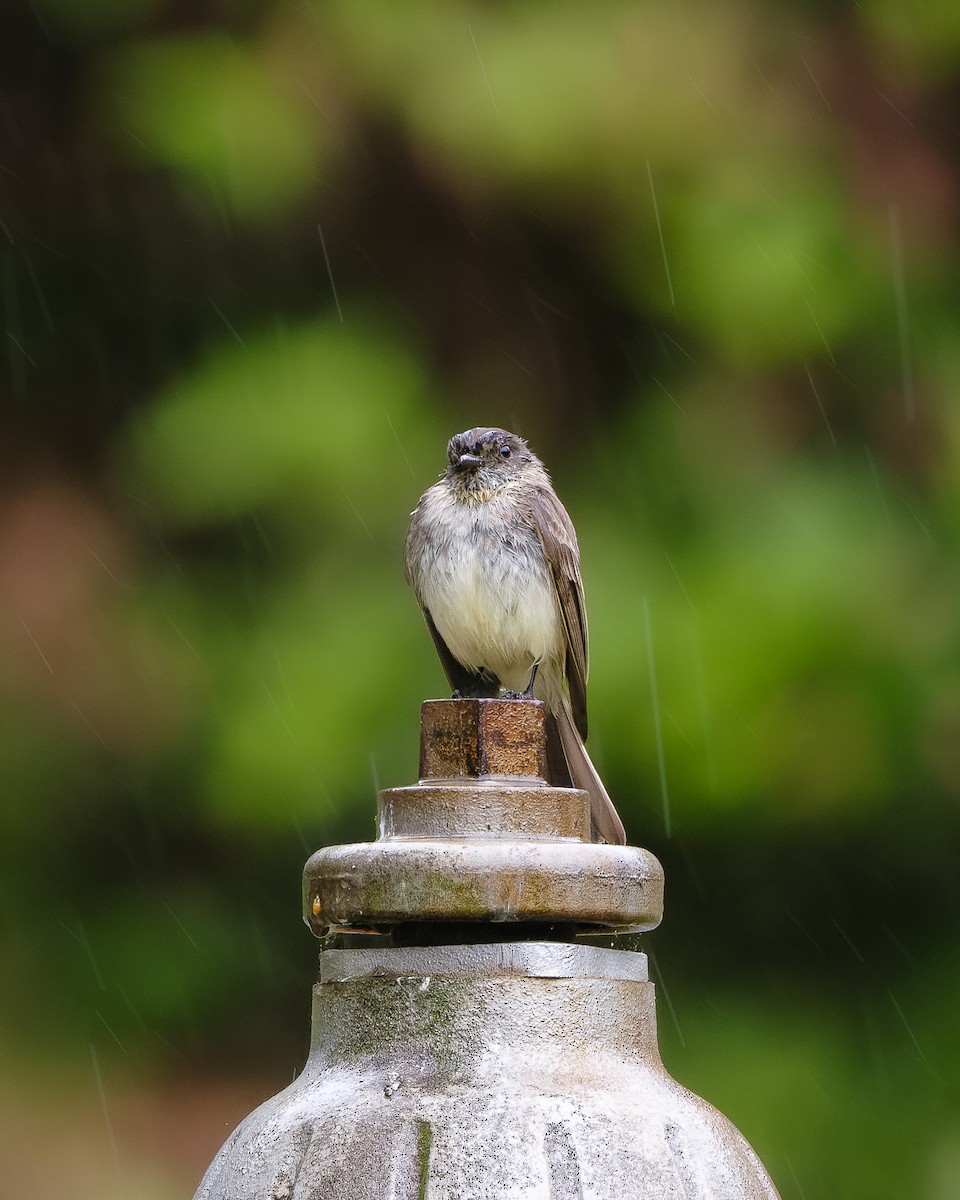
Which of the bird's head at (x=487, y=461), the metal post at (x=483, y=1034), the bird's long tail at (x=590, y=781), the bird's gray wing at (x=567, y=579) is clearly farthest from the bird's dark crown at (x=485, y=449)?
the metal post at (x=483, y=1034)

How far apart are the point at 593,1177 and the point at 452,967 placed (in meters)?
0.21

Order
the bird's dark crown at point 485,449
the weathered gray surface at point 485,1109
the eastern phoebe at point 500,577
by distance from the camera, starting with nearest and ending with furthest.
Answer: the weathered gray surface at point 485,1109
the eastern phoebe at point 500,577
the bird's dark crown at point 485,449

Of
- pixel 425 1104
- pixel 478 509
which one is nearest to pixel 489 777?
pixel 425 1104

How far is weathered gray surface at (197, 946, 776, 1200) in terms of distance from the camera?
1.08m

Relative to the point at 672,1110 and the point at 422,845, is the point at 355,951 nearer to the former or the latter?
the point at 422,845

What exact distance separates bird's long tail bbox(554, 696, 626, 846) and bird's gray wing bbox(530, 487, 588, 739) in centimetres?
7

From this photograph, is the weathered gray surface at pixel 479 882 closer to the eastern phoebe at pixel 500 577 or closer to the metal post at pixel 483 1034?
the metal post at pixel 483 1034

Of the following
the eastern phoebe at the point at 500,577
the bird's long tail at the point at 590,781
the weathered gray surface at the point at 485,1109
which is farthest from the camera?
the eastern phoebe at the point at 500,577

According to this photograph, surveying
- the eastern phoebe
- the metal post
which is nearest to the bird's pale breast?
the eastern phoebe

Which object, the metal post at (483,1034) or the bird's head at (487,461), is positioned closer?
the metal post at (483,1034)

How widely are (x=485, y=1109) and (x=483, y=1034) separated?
7 centimetres

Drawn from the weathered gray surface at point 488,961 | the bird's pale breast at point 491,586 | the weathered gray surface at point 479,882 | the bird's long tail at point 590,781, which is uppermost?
the bird's pale breast at point 491,586

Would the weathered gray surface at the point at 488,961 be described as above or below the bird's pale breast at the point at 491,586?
below

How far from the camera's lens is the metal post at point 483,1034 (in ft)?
3.57
